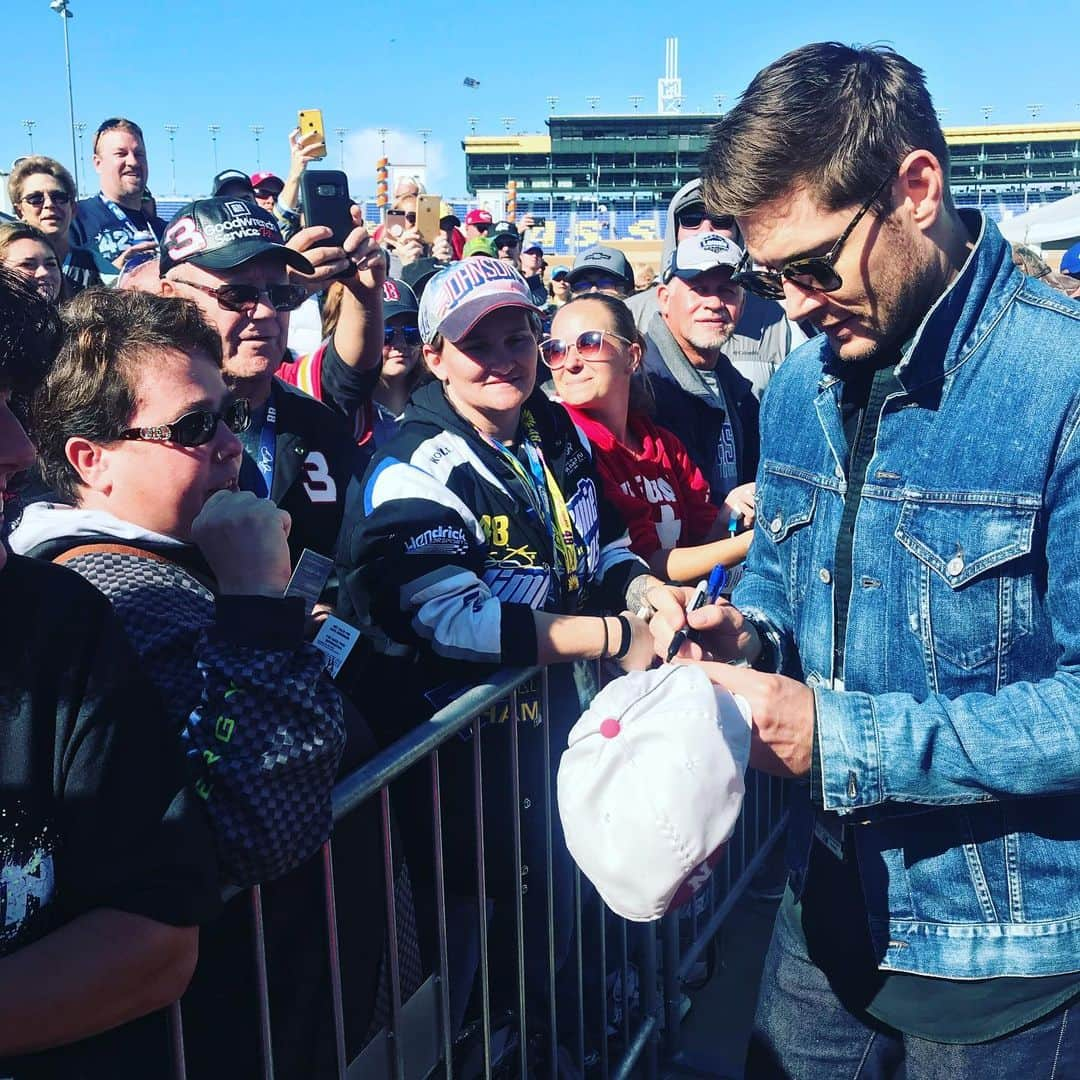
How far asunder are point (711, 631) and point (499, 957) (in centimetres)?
132

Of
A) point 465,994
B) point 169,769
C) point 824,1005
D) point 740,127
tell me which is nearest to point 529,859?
point 465,994

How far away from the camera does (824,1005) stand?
1950 mm

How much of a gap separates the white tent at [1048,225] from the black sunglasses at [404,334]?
14.8m

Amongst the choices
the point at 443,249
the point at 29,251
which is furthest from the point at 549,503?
the point at 443,249

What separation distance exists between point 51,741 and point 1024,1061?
1607mm

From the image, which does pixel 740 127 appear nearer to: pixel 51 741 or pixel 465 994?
pixel 51 741

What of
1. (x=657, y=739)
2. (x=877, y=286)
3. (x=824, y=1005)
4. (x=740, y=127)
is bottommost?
(x=824, y=1005)

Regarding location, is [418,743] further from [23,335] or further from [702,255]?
[702,255]

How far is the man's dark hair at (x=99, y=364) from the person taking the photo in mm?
1919

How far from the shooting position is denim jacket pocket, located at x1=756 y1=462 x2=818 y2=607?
1.99 m

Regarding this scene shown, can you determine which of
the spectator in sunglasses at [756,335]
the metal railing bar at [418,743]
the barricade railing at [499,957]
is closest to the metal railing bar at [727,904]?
the barricade railing at [499,957]

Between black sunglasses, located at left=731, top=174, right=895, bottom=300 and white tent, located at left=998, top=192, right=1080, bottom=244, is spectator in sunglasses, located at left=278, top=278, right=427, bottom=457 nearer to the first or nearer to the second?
black sunglasses, located at left=731, top=174, right=895, bottom=300

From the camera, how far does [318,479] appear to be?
3141mm

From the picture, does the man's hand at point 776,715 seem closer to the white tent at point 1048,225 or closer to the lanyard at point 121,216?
the lanyard at point 121,216
